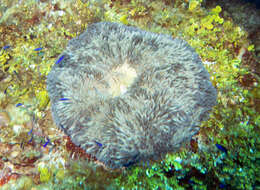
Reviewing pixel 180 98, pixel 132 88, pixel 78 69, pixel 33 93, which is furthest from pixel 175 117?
pixel 33 93

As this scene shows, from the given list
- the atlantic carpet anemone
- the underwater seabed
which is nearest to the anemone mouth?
the atlantic carpet anemone

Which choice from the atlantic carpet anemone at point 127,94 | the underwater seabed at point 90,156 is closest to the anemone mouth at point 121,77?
the atlantic carpet anemone at point 127,94

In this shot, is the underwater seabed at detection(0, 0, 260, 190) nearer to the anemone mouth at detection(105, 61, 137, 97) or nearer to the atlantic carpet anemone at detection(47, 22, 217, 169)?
the atlantic carpet anemone at detection(47, 22, 217, 169)

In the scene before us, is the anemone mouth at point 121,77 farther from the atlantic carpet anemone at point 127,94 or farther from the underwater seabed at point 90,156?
the underwater seabed at point 90,156

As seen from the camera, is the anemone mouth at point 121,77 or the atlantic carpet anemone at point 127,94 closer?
the atlantic carpet anemone at point 127,94

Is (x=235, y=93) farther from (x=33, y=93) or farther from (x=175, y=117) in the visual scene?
(x=33, y=93)

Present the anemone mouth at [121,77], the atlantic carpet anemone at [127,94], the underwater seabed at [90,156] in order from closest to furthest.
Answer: the atlantic carpet anemone at [127,94], the underwater seabed at [90,156], the anemone mouth at [121,77]

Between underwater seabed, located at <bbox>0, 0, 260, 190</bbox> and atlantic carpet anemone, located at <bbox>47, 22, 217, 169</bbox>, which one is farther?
underwater seabed, located at <bbox>0, 0, 260, 190</bbox>
